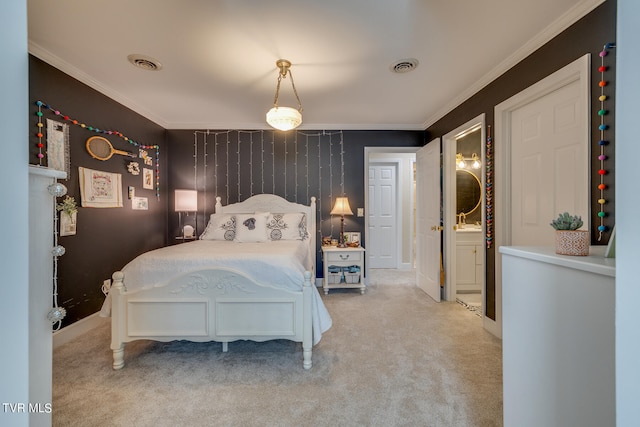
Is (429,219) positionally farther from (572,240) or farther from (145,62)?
(145,62)

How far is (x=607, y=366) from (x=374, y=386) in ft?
4.08

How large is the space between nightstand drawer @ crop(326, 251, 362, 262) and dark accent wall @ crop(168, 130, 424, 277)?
34 centimetres

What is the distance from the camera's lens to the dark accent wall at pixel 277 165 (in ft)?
13.1

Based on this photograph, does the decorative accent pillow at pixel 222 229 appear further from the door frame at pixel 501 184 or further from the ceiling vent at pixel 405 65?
the door frame at pixel 501 184

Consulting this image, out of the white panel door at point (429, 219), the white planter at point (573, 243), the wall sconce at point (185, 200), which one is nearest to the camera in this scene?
the white planter at point (573, 243)

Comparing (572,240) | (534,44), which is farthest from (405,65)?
(572,240)

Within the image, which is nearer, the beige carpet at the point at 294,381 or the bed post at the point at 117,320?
the beige carpet at the point at 294,381

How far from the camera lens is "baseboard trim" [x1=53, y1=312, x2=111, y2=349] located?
2.25 meters

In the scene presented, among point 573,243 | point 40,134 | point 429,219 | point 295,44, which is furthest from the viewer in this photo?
point 429,219

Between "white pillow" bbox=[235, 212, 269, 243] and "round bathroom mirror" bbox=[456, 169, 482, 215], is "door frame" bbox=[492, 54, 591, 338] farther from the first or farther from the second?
"white pillow" bbox=[235, 212, 269, 243]

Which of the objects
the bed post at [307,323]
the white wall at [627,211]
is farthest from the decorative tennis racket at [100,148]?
the white wall at [627,211]

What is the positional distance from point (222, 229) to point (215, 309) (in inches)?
58.3

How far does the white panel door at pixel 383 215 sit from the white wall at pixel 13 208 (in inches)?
200

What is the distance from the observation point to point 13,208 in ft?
1.49
